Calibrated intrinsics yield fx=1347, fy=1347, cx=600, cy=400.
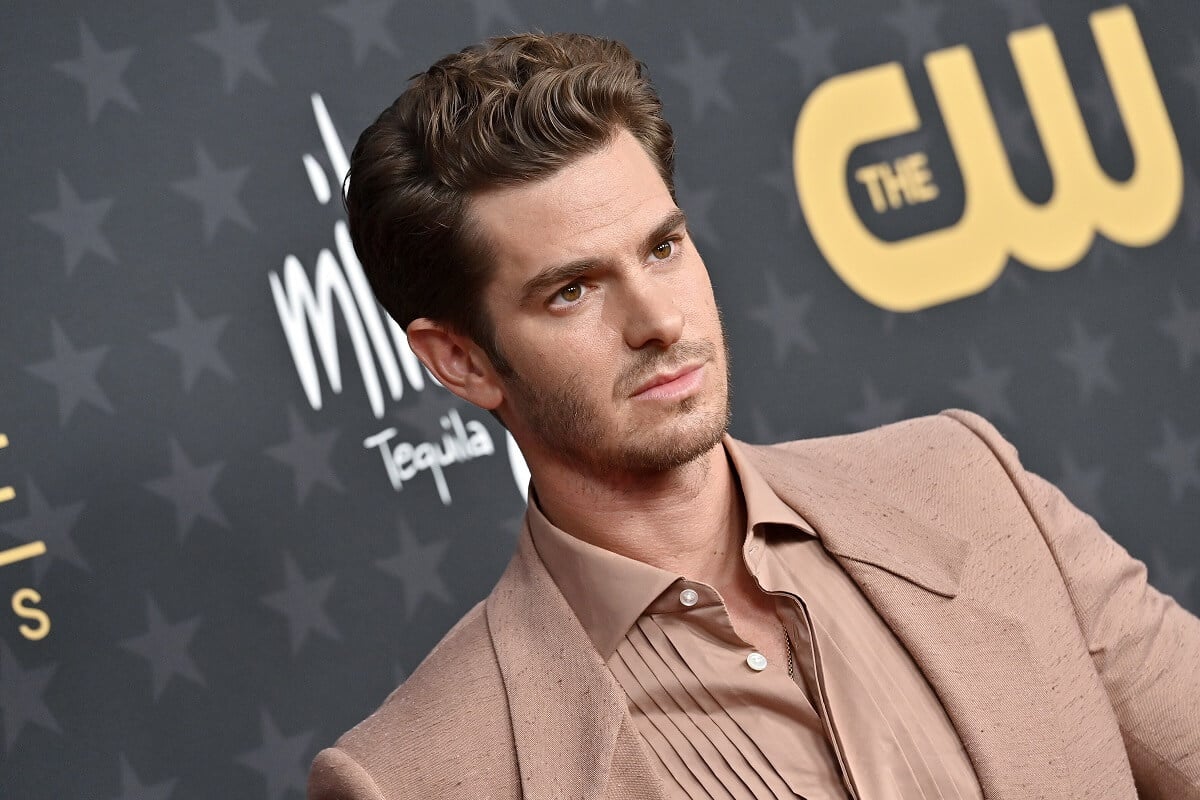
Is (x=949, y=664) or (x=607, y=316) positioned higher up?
(x=607, y=316)

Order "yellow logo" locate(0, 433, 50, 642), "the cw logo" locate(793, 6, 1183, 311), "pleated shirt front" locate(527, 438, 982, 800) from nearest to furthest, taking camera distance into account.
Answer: "pleated shirt front" locate(527, 438, 982, 800)
"yellow logo" locate(0, 433, 50, 642)
"the cw logo" locate(793, 6, 1183, 311)

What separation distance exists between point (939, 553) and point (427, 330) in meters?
0.71

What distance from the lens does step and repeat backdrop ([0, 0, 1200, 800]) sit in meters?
2.46

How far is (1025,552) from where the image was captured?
5.49ft

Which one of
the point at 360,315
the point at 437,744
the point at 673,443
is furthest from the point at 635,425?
the point at 360,315

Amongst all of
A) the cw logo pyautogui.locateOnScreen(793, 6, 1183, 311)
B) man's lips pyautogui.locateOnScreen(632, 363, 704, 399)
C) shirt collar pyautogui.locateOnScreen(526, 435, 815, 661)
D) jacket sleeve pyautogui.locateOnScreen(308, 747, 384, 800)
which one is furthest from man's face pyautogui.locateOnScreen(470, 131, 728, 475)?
the cw logo pyautogui.locateOnScreen(793, 6, 1183, 311)

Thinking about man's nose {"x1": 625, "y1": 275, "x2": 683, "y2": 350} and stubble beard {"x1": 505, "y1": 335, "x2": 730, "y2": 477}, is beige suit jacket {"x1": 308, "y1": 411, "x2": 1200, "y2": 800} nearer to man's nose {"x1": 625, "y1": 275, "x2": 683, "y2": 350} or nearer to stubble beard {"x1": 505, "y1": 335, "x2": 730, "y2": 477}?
stubble beard {"x1": 505, "y1": 335, "x2": 730, "y2": 477}

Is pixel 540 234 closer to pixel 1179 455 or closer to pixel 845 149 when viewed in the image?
pixel 845 149

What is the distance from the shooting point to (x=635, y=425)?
158 centimetres

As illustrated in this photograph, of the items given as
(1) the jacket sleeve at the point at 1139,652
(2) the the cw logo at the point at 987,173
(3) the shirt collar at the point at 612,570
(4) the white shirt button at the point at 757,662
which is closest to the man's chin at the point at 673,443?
(3) the shirt collar at the point at 612,570

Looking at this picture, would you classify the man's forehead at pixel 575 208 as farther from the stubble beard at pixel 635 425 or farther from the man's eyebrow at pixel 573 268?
the stubble beard at pixel 635 425

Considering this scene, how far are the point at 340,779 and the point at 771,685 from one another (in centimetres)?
51

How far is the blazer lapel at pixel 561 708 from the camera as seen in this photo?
4.98ft

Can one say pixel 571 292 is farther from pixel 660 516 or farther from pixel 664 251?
pixel 660 516
